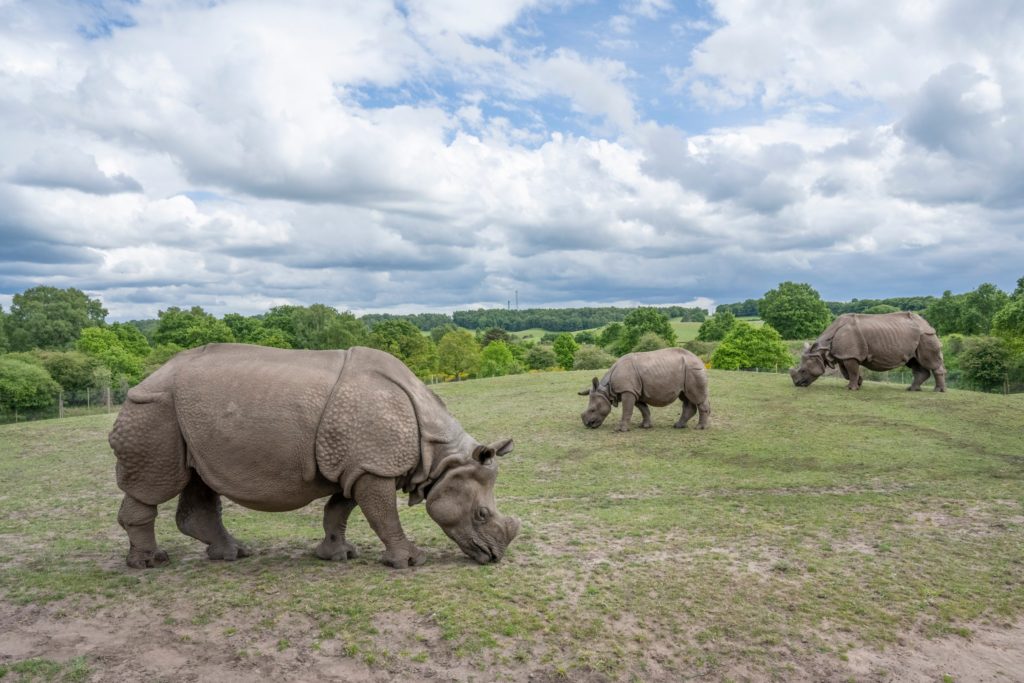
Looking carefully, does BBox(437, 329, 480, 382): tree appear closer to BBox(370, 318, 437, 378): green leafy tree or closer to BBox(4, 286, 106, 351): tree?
BBox(370, 318, 437, 378): green leafy tree

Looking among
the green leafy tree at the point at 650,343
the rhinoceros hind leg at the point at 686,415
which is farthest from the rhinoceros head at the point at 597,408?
the green leafy tree at the point at 650,343

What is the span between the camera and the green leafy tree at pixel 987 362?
134ft

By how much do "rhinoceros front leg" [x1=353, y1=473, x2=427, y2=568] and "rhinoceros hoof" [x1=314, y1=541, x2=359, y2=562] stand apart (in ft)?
1.99

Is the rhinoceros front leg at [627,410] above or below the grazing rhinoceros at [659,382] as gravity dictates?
below

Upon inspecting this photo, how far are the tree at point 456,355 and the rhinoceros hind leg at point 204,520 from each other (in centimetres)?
5310

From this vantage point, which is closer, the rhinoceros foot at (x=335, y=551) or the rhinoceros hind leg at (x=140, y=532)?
the rhinoceros hind leg at (x=140, y=532)

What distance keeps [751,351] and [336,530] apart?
5199cm

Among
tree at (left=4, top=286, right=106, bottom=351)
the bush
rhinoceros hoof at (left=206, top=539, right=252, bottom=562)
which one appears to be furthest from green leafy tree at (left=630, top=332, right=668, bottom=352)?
tree at (left=4, top=286, right=106, bottom=351)

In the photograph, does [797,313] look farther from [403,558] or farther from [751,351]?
[403,558]

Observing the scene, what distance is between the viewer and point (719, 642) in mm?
6371

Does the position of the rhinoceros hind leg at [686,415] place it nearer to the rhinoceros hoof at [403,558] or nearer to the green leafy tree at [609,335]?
the rhinoceros hoof at [403,558]

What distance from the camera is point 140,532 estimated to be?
26.2ft

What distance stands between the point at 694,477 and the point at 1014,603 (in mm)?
7052

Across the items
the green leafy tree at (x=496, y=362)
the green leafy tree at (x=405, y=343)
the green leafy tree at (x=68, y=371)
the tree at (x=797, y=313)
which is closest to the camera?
the green leafy tree at (x=68, y=371)
